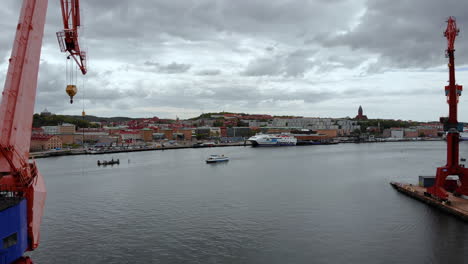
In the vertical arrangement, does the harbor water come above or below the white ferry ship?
below

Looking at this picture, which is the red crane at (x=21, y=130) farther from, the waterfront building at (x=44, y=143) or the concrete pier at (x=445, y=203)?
the waterfront building at (x=44, y=143)

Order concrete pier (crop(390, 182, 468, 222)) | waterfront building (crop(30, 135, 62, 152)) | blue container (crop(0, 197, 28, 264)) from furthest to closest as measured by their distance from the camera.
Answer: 1. waterfront building (crop(30, 135, 62, 152))
2. concrete pier (crop(390, 182, 468, 222))
3. blue container (crop(0, 197, 28, 264))

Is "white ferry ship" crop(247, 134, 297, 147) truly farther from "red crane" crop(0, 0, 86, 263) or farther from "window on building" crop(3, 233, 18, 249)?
"window on building" crop(3, 233, 18, 249)

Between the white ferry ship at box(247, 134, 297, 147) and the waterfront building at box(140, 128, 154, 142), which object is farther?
the waterfront building at box(140, 128, 154, 142)

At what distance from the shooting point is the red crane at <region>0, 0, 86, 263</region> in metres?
4.14

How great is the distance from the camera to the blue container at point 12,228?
3.76 metres

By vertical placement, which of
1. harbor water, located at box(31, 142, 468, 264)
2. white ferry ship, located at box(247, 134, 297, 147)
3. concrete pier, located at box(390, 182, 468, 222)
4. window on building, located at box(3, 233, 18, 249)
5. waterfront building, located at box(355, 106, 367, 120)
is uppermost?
waterfront building, located at box(355, 106, 367, 120)

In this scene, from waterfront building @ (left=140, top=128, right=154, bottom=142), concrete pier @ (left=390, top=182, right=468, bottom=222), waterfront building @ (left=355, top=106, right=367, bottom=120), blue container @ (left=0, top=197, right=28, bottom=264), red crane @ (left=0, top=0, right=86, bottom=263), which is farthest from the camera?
waterfront building @ (left=355, top=106, right=367, bottom=120)

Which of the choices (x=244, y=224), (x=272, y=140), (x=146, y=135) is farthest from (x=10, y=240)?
(x=146, y=135)

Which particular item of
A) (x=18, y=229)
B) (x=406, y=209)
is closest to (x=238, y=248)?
(x=18, y=229)

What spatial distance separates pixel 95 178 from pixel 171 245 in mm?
10346

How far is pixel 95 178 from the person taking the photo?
16.0 meters

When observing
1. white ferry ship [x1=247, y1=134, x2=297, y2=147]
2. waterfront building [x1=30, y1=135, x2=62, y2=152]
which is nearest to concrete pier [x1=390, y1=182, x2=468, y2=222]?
waterfront building [x1=30, y1=135, x2=62, y2=152]

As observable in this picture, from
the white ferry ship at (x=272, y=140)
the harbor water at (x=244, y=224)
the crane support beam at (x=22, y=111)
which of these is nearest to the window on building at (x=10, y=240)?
the crane support beam at (x=22, y=111)
